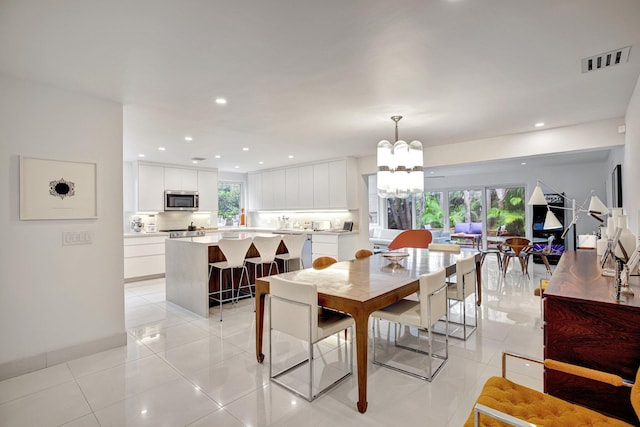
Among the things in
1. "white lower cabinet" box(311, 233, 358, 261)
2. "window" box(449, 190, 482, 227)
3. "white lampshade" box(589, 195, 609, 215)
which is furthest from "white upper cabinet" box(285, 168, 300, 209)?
"window" box(449, 190, 482, 227)

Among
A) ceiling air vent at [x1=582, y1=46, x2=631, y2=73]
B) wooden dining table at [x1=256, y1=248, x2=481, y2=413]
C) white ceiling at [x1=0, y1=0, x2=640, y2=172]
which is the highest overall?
ceiling air vent at [x1=582, y1=46, x2=631, y2=73]

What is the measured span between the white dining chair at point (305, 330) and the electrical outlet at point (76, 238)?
1989mm

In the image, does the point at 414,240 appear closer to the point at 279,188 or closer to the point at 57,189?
the point at 279,188

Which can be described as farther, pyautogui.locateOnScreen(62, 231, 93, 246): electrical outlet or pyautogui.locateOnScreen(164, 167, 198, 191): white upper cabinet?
pyautogui.locateOnScreen(164, 167, 198, 191): white upper cabinet

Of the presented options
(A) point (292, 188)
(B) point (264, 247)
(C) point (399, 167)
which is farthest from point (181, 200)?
(C) point (399, 167)

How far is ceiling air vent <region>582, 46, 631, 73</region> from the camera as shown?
8.08ft

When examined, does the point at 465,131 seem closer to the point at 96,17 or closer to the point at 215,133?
the point at 215,133

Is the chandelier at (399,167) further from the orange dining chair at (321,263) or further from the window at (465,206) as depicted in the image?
the window at (465,206)

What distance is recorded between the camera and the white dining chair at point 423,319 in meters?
2.39

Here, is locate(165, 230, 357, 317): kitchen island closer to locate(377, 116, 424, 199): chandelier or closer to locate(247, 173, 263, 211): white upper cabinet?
locate(377, 116, 424, 199): chandelier

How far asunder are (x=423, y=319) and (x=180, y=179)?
664 centimetres

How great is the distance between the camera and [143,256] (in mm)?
6395

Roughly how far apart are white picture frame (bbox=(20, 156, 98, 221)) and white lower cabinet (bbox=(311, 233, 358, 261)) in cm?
437

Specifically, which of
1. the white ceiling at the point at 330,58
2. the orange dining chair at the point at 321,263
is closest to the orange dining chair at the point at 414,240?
the white ceiling at the point at 330,58
